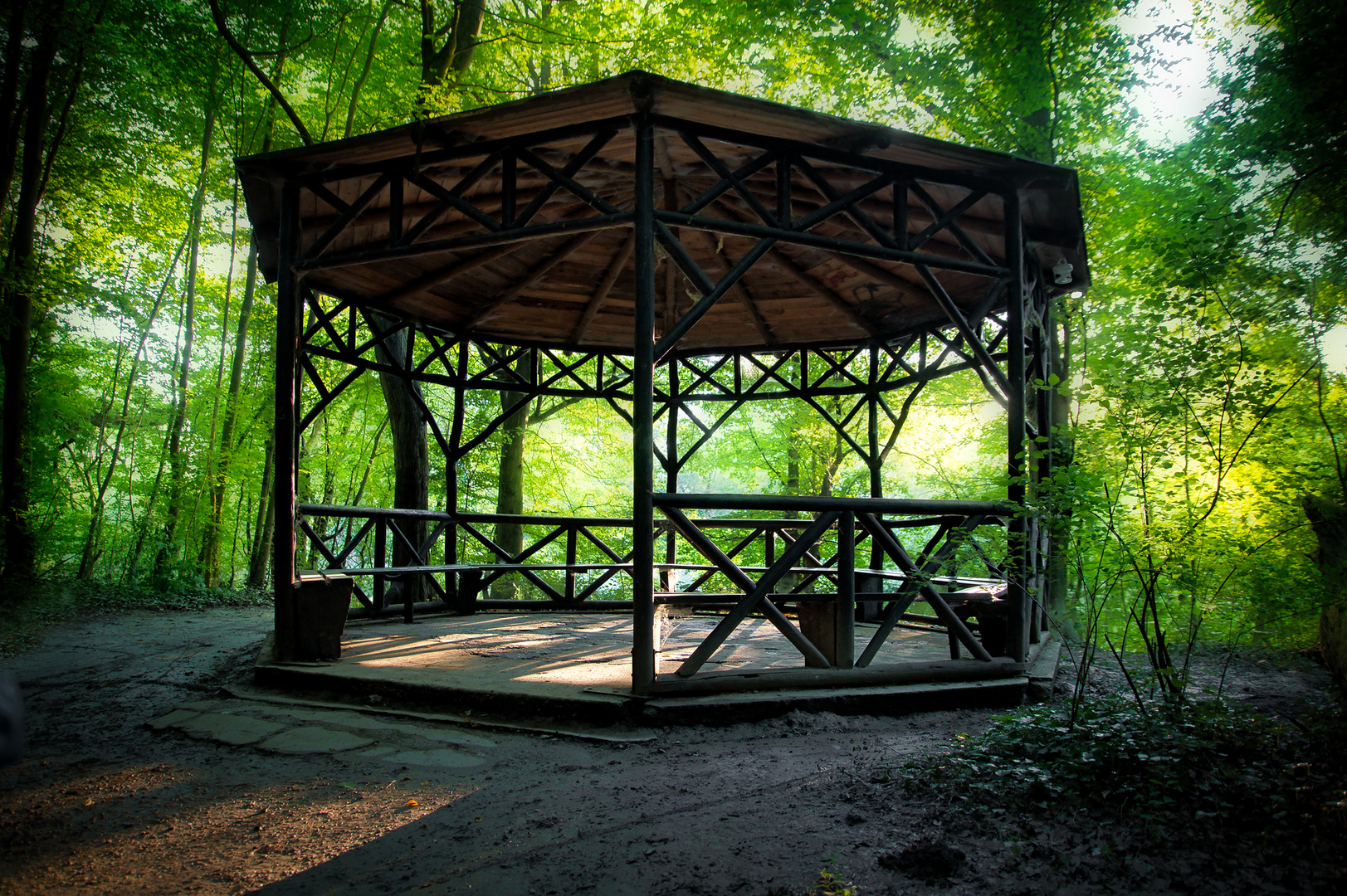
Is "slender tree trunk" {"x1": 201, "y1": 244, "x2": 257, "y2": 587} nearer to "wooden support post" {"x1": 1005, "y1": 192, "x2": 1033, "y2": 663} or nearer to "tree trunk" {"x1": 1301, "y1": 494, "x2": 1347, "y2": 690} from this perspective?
"wooden support post" {"x1": 1005, "y1": 192, "x2": 1033, "y2": 663}

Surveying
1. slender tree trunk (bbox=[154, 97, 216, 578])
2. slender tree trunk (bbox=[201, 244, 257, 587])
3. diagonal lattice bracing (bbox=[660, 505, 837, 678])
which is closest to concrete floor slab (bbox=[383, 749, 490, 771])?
diagonal lattice bracing (bbox=[660, 505, 837, 678])

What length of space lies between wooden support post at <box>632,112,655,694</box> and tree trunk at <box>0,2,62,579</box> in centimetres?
1026

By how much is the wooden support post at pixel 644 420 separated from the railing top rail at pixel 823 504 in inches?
6.0

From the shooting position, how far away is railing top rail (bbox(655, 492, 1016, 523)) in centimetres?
423

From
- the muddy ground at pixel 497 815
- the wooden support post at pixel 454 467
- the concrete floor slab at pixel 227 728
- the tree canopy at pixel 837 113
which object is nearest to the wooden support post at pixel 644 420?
the muddy ground at pixel 497 815

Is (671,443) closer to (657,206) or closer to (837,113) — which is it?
(657,206)

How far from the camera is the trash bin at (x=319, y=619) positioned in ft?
17.4

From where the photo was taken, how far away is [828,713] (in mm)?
4406

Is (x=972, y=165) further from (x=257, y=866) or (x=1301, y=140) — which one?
(x=257, y=866)

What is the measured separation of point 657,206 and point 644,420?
354 cm

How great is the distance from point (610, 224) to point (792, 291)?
4.23 meters

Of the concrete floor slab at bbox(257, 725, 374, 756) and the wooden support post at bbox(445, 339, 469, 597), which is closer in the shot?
the concrete floor slab at bbox(257, 725, 374, 756)

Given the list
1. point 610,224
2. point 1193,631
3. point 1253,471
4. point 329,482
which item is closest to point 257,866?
point 610,224

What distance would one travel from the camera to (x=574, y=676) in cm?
488
